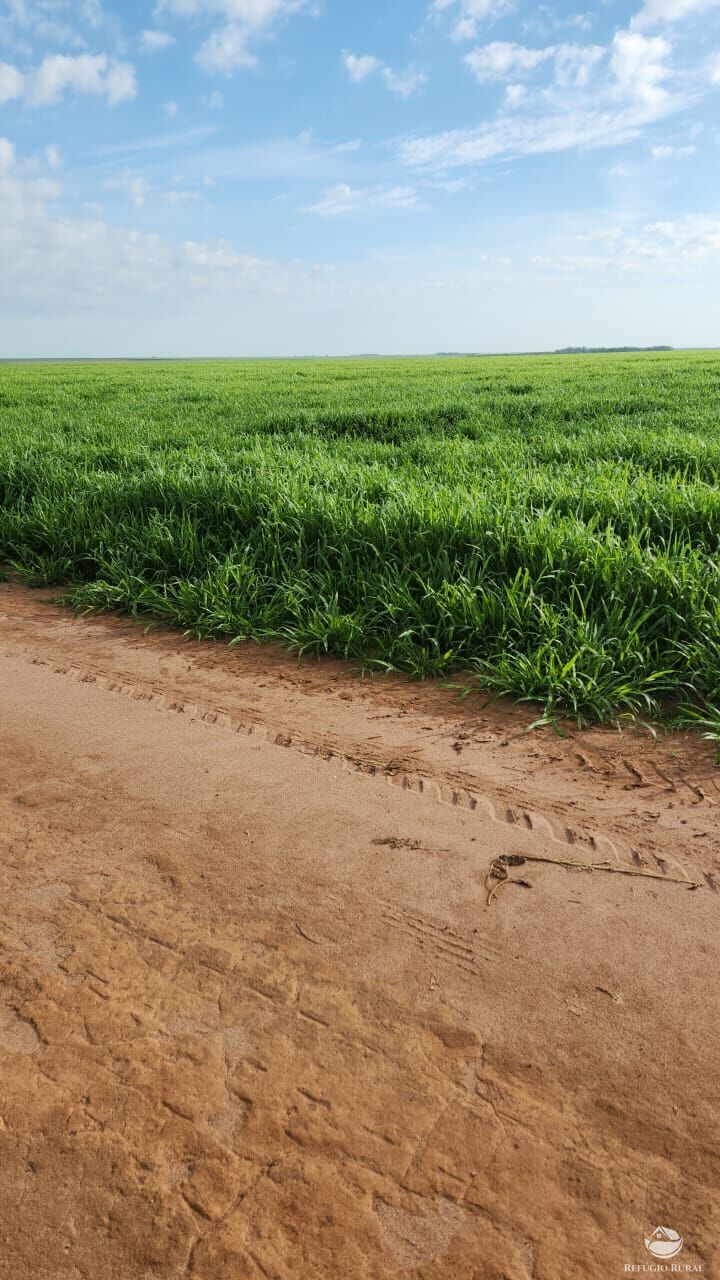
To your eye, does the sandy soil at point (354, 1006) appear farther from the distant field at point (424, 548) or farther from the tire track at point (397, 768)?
the distant field at point (424, 548)

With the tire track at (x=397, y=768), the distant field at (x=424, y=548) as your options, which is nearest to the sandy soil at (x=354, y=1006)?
the tire track at (x=397, y=768)

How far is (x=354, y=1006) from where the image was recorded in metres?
1.96

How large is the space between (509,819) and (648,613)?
5.47 ft

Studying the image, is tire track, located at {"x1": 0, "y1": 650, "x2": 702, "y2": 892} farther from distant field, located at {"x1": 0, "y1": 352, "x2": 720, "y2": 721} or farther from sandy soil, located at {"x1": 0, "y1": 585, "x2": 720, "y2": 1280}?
distant field, located at {"x1": 0, "y1": 352, "x2": 720, "y2": 721}

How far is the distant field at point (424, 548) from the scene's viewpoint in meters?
3.91

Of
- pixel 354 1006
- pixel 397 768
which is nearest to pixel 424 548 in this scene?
pixel 397 768

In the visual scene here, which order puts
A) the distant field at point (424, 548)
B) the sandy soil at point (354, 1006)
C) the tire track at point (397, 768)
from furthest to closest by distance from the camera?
the distant field at point (424, 548) → the tire track at point (397, 768) → the sandy soil at point (354, 1006)

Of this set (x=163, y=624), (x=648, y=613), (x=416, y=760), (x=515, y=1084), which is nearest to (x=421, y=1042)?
(x=515, y=1084)

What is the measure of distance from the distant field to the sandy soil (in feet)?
2.24

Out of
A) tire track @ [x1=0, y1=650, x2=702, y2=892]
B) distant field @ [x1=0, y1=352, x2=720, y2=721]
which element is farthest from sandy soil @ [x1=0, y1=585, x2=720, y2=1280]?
distant field @ [x1=0, y1=352, x2=720, y2=721]

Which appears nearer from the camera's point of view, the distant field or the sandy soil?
the sandy soil

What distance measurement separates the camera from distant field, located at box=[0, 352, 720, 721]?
154 inches

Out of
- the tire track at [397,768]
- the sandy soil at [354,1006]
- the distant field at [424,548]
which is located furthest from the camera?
the distant field at [424,548]

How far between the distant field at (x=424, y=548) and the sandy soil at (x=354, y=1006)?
2.24ft
